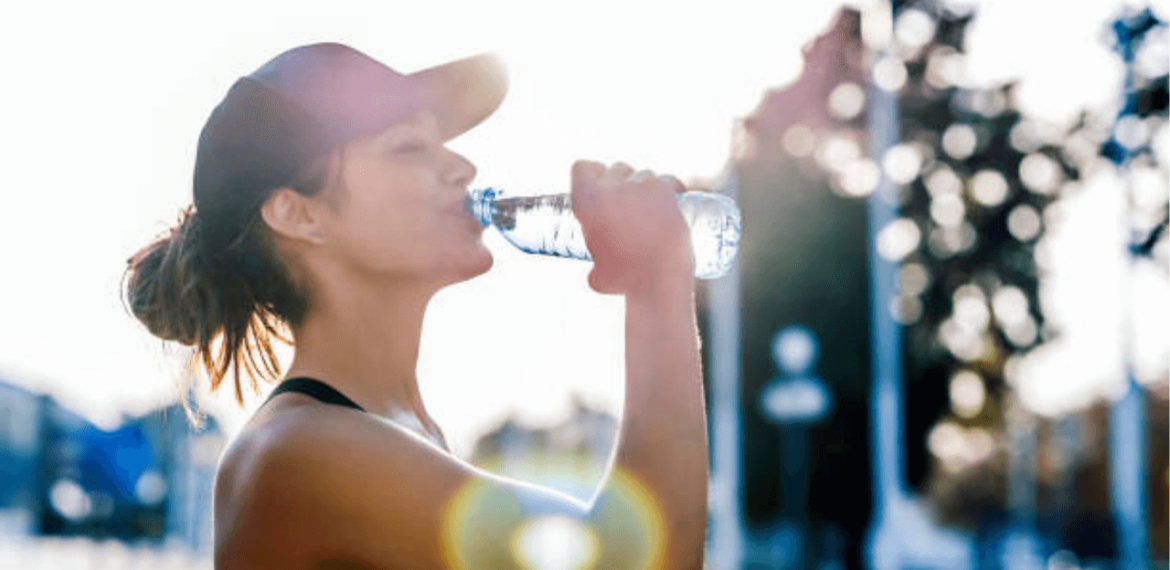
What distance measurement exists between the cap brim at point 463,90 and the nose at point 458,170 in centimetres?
13

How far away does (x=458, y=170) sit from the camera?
2842 millimetres

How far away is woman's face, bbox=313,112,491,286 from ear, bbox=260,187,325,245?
19 mm

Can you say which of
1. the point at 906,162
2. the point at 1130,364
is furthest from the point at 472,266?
the point at 906,162

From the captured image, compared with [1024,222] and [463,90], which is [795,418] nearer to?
[1024,222]

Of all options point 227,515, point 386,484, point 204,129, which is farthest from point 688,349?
point 204,129

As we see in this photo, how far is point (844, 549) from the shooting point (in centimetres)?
2738

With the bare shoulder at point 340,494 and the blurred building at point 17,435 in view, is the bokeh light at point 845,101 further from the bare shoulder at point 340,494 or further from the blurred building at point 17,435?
the bare shoulder at point 340,494

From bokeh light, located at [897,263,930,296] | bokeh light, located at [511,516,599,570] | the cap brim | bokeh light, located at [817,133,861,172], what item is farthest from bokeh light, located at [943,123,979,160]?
bokeh light, located at [511,516,599,570]

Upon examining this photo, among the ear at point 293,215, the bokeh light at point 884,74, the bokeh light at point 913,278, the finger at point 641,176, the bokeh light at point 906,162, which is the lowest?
the ear at point 293,215

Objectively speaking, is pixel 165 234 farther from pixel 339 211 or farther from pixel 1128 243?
pixel 1128 243

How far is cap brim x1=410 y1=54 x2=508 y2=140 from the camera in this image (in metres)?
2.99

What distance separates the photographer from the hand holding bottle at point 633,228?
235cm

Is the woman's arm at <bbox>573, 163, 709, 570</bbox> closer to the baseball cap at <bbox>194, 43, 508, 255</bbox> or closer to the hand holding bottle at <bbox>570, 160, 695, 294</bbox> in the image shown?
the hand holding bottle at <bbox>570, 160, 695, 294</bbox>

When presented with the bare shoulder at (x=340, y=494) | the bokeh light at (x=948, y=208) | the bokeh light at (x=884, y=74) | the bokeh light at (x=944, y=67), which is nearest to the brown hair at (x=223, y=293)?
the bare shoulder at (x=340, y=494)
